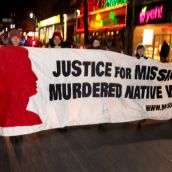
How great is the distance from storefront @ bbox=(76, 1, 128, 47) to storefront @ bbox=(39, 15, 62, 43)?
1883 centimetres

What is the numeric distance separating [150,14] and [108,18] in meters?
7.84

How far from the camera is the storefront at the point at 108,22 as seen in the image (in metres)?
26.7

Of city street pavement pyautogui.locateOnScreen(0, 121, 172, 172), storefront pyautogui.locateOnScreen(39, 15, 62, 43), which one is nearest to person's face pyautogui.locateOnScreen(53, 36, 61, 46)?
city street pavement pyautogui.locateOnScreen(0, 121, 172, 172)

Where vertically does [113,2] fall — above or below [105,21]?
above

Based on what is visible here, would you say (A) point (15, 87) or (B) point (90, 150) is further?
(A) point (15, 87)

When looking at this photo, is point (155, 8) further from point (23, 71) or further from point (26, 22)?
Result: point (26, 22)

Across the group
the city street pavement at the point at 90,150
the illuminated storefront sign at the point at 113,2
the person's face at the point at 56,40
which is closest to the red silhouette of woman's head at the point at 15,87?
the city street pavement at the point at 90,150

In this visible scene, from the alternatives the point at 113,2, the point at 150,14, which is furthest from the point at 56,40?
the point at 113,2

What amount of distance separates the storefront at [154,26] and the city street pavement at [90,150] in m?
14.2

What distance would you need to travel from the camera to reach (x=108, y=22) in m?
29.9

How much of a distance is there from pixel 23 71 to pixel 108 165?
216 centimetres

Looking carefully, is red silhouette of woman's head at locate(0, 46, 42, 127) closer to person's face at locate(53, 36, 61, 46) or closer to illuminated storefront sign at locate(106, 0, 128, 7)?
person's face at locate(53, 36, 61, 46)

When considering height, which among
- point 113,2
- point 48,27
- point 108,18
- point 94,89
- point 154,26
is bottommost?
point 48,27

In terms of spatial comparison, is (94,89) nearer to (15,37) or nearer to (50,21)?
(15,37)
